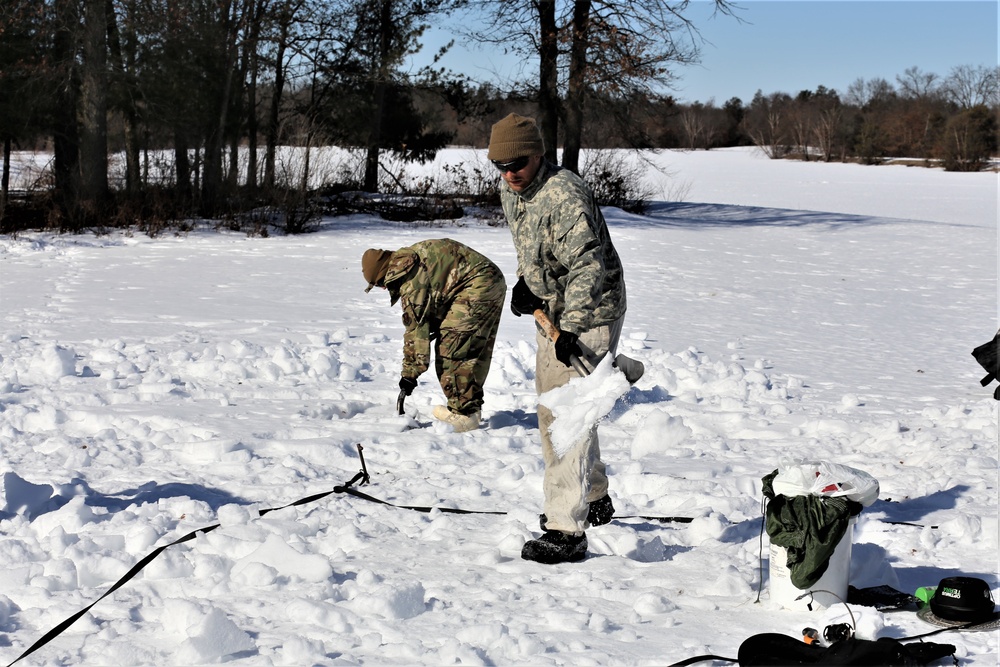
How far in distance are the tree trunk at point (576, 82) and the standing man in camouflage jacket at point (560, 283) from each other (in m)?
16.7

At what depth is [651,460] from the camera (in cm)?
568

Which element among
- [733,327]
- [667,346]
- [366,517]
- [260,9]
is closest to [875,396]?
[667,346]

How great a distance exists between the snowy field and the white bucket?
0.05 m

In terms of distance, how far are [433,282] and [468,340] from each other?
41cm

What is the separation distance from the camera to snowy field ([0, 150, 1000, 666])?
10.9 ft

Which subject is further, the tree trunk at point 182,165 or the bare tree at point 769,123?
the bare tree at point 769,123

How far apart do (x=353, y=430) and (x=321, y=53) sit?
19011mm

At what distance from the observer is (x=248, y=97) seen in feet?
73.2

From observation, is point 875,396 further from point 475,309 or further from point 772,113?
point 772,113

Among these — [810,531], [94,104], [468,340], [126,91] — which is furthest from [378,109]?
[810,531]

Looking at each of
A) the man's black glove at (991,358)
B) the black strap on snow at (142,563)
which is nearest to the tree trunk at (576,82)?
the black strap on snow at (142,563)

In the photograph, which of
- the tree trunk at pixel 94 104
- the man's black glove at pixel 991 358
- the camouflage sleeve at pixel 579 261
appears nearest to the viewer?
the camouflage sleeve at pixel 579 261

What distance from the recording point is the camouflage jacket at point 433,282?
6.16 metres

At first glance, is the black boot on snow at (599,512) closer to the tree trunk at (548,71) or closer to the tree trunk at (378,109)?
the tree trunk at (548,71)
